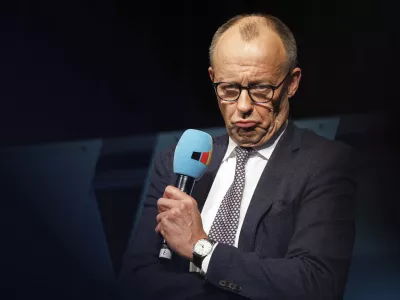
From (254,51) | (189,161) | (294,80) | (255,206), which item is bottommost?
(255,206)

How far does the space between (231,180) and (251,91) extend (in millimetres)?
338

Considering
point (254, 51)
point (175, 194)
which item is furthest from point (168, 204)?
point (254, 51)

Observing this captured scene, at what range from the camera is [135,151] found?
248 centimetres

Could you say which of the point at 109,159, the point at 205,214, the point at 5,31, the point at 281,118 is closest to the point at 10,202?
the point at 109,159

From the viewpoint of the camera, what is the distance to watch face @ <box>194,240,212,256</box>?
5.49 ft

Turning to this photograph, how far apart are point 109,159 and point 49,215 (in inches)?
15.1

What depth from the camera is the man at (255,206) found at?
167cm

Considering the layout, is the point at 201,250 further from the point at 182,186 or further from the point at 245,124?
the point at 245,124

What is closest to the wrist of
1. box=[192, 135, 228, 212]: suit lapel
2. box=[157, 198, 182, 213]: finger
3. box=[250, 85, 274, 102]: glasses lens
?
box=[157, 198, 182, 213]: finger

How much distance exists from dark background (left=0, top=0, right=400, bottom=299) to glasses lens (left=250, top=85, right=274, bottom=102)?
450 mm

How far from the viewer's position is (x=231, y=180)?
1962 millimetres

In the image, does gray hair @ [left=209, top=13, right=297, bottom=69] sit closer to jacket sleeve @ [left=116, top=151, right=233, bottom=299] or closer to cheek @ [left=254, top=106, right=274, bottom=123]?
→ cheek @ [left=254, top=106, right=274, bottom=123]

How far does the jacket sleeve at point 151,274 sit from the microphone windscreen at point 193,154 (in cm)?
34

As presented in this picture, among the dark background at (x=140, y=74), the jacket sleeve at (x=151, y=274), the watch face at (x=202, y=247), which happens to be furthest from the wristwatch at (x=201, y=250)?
the dark background at (x=140, y=74)
